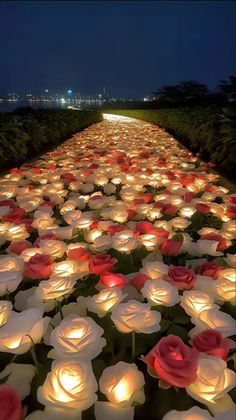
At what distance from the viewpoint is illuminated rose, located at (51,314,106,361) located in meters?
1.37

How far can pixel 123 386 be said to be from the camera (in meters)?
1.35

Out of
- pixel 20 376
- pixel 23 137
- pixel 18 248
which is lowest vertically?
pixel 20 376

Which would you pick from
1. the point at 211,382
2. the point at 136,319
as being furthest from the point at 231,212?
the point at 211,382

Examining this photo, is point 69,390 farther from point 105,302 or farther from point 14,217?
point 14,217

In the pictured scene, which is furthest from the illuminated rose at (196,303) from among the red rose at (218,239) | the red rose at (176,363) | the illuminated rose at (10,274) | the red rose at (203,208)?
the red rose at (203,208)

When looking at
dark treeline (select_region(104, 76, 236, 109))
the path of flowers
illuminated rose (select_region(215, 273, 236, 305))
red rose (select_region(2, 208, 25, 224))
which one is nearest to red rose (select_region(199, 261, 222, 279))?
the path of flowers

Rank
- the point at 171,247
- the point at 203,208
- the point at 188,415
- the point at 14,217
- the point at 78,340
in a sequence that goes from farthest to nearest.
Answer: the point at 203,208
the point at 14,217
the point at 171,247
the point at 78,340
the point at 188,415

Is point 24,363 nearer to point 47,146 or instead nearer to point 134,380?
point 134,380

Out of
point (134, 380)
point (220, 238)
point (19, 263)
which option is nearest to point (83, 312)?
point (19, 263)

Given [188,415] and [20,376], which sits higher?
[188,415]

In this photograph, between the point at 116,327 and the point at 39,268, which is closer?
the point at 116,327

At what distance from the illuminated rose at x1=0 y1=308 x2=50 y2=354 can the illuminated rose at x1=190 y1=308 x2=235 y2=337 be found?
82cm

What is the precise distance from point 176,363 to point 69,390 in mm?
425

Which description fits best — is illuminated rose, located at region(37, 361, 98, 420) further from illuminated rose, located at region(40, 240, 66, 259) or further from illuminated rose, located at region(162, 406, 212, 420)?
illuminated rose, located at region(40, 240, 66, 259)
